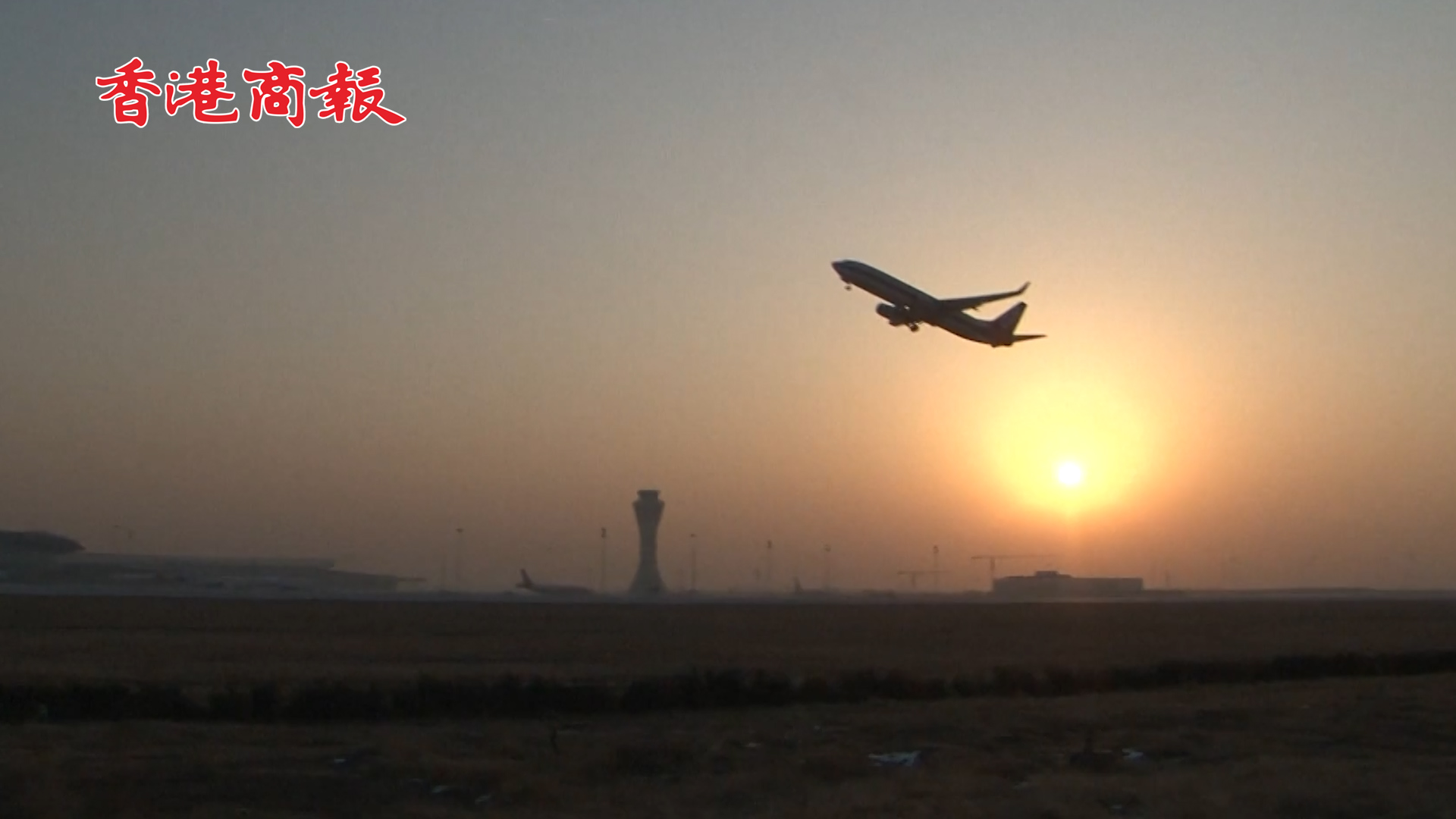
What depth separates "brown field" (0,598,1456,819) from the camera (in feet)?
83.8

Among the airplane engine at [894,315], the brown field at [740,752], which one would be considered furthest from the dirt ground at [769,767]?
the airplane engine at [894,315]

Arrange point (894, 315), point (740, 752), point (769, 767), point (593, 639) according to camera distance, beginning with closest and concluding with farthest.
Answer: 1. point (769, 767)
2. point (740, 752)
3. point (894, 315)
4. point (593, 639)

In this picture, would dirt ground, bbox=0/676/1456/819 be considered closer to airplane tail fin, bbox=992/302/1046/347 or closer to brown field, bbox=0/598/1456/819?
brown field, bbox=0/598/1456/819

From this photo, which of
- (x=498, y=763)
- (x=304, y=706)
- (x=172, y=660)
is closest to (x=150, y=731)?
(x=304, y=706)

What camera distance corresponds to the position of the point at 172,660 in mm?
56625

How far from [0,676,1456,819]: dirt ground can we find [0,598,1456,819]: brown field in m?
0.08

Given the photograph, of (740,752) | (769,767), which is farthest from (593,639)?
(769,767)

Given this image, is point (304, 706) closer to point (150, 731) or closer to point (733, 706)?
point (150, 731)

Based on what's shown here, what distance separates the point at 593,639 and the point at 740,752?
46431 millimetres

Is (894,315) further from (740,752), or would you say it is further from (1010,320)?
(740,752)

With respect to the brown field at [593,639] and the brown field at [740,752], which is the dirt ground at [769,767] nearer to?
the brown field at [740,752]

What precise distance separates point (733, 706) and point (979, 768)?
47.8 feet

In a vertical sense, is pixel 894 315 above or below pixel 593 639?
above

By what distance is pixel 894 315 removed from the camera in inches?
2783
